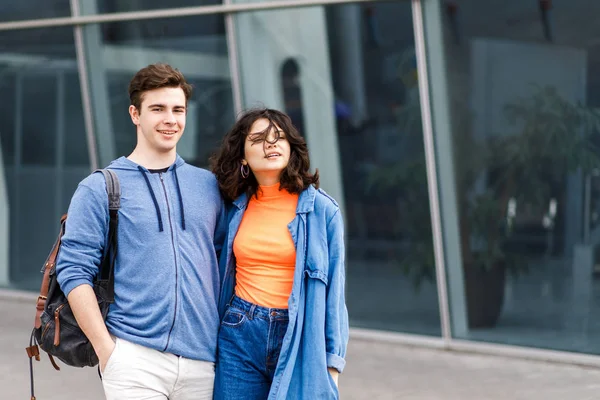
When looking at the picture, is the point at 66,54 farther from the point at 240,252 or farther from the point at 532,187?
the point at 240,252

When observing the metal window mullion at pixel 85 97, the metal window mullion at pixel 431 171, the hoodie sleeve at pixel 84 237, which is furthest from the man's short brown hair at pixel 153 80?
the metal window mullion at pixel 85 97

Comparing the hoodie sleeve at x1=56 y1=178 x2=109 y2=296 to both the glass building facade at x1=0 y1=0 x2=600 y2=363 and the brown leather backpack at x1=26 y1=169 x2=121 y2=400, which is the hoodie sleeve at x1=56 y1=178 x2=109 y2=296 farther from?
the glass building facade at x1=0 y1=0 x2=600 y2=363

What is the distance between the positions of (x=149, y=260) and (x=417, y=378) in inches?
154

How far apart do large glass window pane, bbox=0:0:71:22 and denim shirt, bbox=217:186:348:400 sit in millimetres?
7110

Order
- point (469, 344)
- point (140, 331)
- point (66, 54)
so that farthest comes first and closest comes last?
point (66, 54) < point (469, 344) < point (140, 331)

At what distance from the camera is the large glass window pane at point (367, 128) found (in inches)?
301

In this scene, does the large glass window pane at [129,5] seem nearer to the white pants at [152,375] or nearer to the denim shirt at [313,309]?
the denim shirt at [313,309]

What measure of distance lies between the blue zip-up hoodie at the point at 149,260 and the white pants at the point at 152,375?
0.04 meters

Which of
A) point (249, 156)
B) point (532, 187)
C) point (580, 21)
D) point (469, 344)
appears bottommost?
point (469, 344)

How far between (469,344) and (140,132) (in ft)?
16.4

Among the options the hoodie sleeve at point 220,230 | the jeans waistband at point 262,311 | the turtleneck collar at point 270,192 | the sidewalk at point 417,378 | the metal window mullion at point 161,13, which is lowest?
the sidewalk at point 417,378

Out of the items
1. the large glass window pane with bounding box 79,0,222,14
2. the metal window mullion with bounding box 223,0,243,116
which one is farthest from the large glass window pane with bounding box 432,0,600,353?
the large glass window pane with bounding box 79,0,222,14

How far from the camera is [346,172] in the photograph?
317 inches

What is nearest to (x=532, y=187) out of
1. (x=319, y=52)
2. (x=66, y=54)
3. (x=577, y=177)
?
(x=577, y=177)
